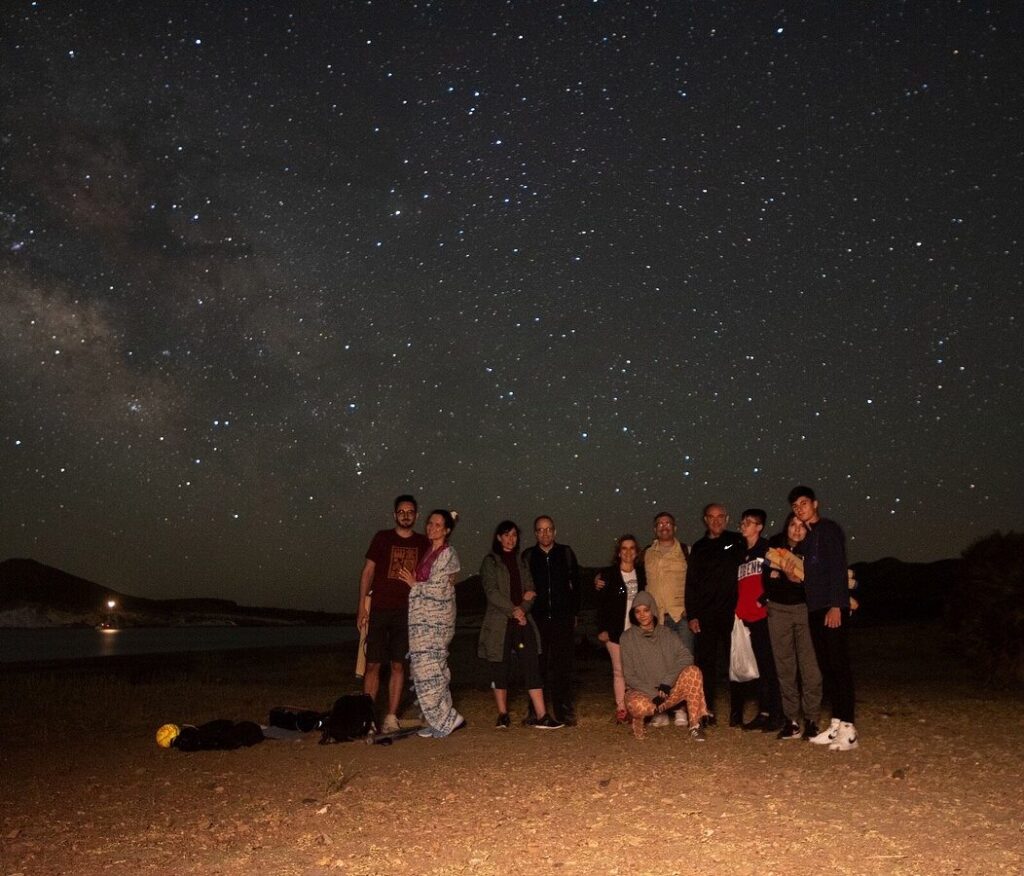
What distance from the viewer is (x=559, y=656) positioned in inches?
370

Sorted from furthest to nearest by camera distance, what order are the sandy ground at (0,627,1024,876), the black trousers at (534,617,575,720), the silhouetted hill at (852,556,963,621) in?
the silhouetted hill at (852,556,963,621), the black trousers at (534,617,575,720), the sandy ground at (0,627,1024,876)

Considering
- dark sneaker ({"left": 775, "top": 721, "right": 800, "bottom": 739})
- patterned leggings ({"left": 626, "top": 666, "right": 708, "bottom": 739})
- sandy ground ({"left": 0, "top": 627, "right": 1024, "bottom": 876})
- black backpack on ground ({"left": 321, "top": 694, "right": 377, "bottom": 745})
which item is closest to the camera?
sandy ground ({"left": 0, "top": 627, "right": 1024, "bottom": 876})

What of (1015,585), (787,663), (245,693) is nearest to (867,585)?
(1015,585)

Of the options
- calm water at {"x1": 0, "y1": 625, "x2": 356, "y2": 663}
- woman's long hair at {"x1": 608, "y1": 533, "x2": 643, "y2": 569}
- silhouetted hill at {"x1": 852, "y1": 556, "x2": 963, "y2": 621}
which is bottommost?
calm water at {"x1": 0, "y1": 625, "x2": 356, "y2": 663}

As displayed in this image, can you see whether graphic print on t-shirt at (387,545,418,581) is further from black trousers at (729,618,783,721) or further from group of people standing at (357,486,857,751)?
black trousers at (729,618,783,721)

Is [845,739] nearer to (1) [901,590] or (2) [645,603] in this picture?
(2) [645,603]

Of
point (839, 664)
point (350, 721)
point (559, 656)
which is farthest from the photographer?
point (559, 656)

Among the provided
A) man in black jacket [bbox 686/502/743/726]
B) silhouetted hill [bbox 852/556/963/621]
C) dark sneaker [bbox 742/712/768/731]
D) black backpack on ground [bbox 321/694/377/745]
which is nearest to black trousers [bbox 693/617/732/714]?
man in black jacket [bbox 686/502/743/726]

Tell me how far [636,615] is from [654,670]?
519 mm

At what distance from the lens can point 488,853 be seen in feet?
15.3

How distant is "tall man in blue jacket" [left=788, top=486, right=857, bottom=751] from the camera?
25.1ft

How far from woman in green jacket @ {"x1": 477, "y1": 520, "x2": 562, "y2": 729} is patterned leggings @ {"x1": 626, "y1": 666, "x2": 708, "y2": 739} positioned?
3.12 feet

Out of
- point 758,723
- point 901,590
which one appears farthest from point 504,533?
point 901,590

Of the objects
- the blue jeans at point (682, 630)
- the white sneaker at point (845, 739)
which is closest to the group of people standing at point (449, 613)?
the blue jeans at point (682, 630)
